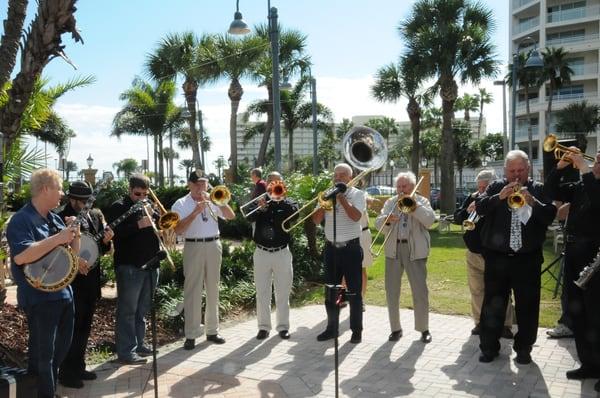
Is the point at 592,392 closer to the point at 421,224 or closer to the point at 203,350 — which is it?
the point at 421,224

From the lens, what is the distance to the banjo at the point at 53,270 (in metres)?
4.04

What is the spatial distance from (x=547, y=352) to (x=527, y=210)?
5.33ft

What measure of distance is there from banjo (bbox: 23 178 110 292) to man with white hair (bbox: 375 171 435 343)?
→ 3385 mm

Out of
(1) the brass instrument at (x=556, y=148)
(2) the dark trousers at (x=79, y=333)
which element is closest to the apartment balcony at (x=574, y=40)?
(1) the brass instrument at (x=556, y=148)

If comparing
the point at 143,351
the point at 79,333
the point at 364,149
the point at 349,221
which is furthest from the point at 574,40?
the point at 79,333

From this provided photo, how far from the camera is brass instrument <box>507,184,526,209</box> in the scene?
511 cm

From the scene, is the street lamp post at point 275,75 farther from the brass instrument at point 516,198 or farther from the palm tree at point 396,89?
the palm tree at point 396,89

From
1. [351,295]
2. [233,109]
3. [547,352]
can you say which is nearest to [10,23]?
[351,295]

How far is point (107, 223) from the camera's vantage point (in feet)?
Result: 17.8

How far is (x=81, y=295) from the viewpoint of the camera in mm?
5121

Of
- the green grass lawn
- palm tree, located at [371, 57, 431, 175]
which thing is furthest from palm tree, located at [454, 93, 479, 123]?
the green grass lawn

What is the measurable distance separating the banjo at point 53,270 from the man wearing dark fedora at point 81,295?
2.64 feet

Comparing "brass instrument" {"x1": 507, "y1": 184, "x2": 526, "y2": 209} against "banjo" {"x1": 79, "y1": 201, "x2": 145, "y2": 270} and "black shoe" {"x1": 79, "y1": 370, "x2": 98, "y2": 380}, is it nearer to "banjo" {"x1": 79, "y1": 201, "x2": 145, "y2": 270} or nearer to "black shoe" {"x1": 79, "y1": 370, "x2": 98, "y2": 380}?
"banjo" {"x1": 79, "y1": 201, "x2": 145, "y2": 270}

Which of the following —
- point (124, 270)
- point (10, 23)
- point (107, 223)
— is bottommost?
point (124, 270)
